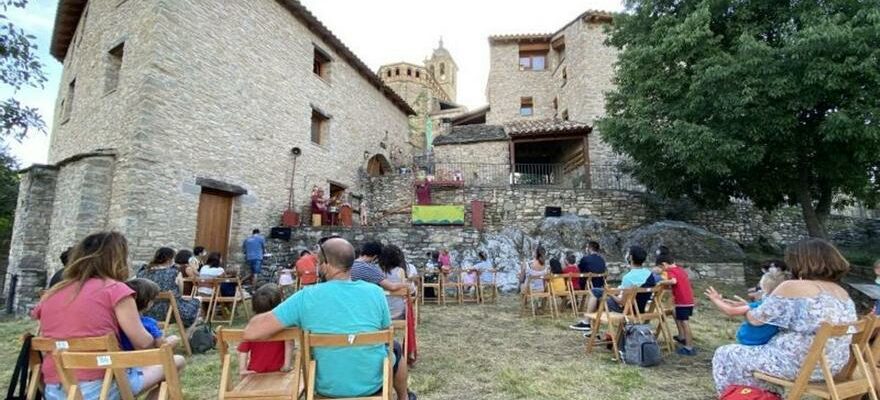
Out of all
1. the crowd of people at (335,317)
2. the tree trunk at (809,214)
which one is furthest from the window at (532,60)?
the crowd of people at (335,317)

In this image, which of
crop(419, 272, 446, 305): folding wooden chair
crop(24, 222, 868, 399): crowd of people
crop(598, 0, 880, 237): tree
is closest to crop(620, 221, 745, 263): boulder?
crop(598, 0, 880, 237): tree

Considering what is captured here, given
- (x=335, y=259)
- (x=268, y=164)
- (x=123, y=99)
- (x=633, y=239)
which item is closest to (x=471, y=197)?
(x=633, y=239)

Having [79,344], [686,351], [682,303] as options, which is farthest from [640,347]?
[79,344]

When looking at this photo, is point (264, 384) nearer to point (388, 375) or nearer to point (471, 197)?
point (388, 375)

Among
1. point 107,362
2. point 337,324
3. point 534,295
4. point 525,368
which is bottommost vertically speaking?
point 525,368

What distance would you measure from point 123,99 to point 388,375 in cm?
989

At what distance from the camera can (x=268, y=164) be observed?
1175cm

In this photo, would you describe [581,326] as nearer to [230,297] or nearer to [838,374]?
[838,374]

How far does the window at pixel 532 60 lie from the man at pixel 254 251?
16.1 meters

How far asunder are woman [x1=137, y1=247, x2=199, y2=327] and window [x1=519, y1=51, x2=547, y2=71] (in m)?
19.7

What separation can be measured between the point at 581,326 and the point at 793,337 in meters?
3.76

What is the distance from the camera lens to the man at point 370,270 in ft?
13.0

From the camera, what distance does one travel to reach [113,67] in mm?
10141

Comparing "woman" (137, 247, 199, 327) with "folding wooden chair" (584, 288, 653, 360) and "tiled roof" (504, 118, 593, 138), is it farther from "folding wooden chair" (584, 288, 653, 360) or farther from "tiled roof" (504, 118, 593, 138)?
"tiled roof" (504, 118, 593, 138)
